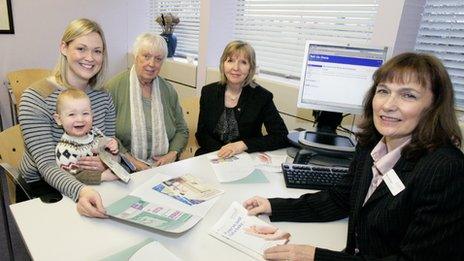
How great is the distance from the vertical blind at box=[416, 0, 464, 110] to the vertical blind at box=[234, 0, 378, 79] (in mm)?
320

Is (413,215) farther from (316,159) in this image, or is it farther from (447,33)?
(447,33)

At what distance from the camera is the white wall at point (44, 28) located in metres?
3.23

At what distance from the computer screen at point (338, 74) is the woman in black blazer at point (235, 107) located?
326 millimetres

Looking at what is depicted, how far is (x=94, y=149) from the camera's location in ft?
4.95

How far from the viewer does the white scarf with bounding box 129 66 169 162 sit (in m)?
1.97

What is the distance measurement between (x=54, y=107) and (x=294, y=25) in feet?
6.40

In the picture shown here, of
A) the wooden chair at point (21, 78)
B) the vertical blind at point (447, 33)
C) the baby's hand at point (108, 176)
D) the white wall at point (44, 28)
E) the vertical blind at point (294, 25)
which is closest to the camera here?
the baby's hand at point (108, 176)

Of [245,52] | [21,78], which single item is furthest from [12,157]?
[21,78]

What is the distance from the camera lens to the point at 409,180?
897mm

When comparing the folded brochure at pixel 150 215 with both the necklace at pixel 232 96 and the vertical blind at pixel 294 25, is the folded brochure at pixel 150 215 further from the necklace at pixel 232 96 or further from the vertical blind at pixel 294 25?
the vertical blind at pixel 294 25

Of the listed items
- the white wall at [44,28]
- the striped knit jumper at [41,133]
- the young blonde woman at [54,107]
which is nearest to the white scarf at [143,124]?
the young blonde woman at [54,107]

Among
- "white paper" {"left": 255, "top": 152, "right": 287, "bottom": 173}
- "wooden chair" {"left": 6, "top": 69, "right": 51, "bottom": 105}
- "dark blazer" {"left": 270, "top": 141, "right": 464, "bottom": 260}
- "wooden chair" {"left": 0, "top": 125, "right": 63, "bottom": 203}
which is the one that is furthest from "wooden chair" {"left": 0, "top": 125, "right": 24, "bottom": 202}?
"wooden chair" {"left": 6, "top": 69, "right": 51, "bottom": 105}

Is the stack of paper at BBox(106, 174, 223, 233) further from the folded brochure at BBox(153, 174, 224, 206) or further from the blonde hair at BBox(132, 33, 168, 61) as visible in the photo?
the blonde hair at BBox(132, 33, 168, 61)

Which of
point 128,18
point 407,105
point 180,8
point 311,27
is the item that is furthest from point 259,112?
point 128,18
